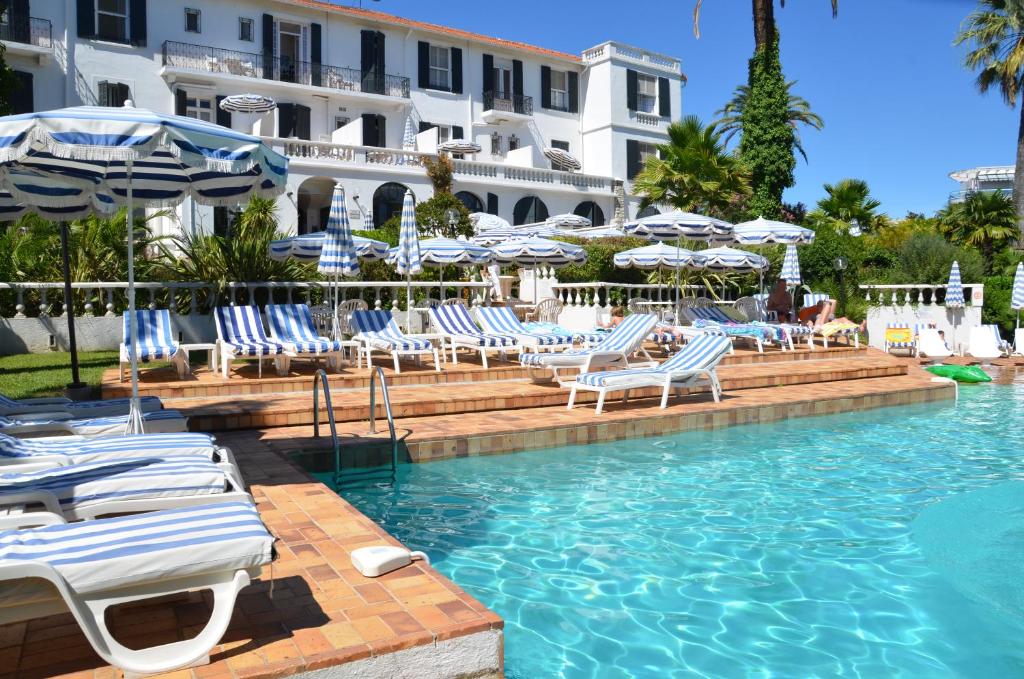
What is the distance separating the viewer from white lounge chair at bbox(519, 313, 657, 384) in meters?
9.72

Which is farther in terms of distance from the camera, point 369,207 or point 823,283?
point 369,207

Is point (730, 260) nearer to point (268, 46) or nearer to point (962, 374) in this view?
point (962, 374)

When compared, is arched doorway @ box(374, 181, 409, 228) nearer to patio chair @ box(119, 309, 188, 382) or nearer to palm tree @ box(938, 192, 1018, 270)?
palm tree @ box(938, 192, 1018, 270)

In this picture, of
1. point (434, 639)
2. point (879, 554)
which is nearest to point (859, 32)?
point (879, 554)

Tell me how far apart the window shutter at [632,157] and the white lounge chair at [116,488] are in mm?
34139

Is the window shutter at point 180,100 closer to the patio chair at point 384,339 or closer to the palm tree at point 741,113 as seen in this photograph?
the patio chair at point 384,339

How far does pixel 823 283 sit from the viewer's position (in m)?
21.3

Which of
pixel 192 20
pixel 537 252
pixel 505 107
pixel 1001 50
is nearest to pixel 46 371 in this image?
pixel 537 252

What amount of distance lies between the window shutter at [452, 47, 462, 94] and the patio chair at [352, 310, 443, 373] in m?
23.9

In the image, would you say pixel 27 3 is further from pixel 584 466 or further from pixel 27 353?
pixel 584 466

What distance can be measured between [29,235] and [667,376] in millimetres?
10796

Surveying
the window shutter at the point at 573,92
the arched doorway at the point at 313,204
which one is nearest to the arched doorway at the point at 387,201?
the arched doorway at the point at 313,204

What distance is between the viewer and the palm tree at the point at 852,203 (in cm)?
3269

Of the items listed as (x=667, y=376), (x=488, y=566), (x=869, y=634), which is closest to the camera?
(x=869, y=634)
